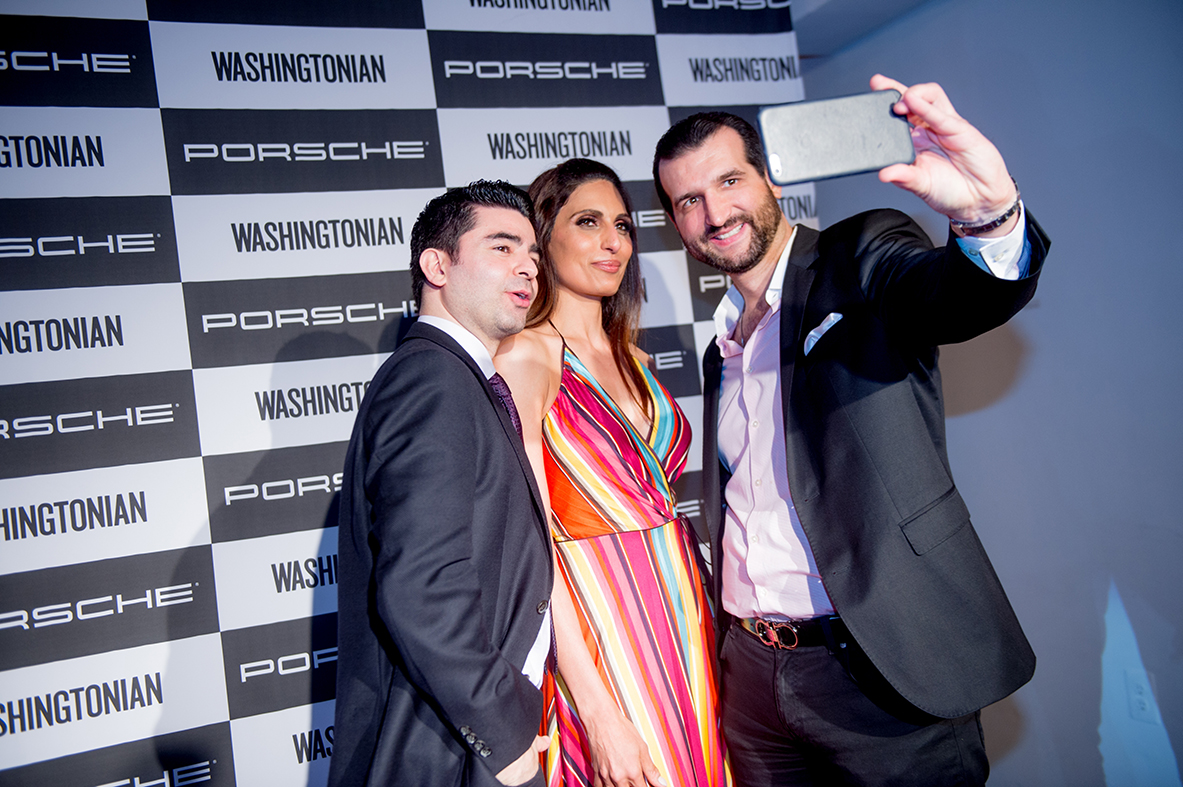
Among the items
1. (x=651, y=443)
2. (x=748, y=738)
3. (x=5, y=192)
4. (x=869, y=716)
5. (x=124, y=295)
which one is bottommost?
(x=748, y=738)

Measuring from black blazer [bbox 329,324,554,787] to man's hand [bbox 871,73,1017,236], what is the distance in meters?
0.81

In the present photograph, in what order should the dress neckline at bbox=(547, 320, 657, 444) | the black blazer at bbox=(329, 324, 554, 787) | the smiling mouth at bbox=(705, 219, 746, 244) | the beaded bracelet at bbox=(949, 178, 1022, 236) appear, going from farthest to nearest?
the dress neckline at bbox=(547, 320, 657, 444) < the smiling mouth at bbox=(705, 219, 746, 244) < the black blazer at bbox=(329, 324, 554, 787) < the beaded bracelet at bbox=(949, 178, 1022, 236)

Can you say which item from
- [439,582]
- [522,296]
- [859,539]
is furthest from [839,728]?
[522,296]

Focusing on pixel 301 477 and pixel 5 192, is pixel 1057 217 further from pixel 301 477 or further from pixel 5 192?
pixel 5 192

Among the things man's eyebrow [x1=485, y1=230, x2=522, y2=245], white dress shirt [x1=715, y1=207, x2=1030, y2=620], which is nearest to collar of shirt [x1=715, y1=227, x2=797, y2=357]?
white dress shirt [x1=715, y1=207, x2=1030, y2=620]

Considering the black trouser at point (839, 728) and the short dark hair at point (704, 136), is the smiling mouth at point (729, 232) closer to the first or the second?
the short dark hair at point (704, 136)

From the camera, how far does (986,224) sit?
1.02 m

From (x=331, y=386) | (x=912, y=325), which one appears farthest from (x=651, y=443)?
(x=331, y=386)

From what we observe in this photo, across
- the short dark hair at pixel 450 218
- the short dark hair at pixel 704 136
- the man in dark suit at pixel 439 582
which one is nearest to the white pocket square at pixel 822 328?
the short dark hair at pixel 704 136

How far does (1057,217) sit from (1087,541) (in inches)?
41.3

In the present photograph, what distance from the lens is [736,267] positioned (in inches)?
67.2

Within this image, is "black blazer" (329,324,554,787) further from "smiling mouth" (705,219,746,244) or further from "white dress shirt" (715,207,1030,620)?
"smiling mouth" (705,219,746,244)

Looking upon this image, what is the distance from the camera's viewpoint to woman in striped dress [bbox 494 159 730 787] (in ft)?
5.20

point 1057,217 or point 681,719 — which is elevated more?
point 1057,217
